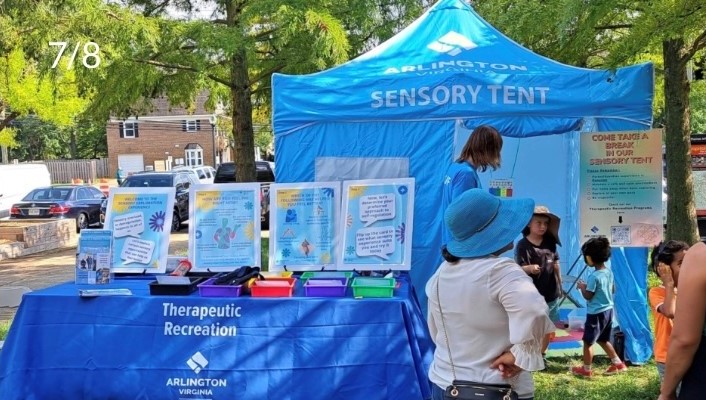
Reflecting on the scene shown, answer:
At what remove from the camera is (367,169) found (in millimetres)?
6172

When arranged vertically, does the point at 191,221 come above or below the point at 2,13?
below

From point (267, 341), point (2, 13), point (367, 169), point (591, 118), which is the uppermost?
point (2, 13)

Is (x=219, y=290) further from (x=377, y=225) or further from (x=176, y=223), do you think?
(x=176, y=223)

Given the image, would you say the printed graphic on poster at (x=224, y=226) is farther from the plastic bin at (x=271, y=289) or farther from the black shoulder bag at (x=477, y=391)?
the black shoulder bag at (x=477, y=391)

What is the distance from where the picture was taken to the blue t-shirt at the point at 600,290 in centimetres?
550

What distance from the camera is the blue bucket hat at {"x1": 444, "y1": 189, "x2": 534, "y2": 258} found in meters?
2.37

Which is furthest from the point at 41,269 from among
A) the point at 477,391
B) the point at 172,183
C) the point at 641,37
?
the point at 477,391

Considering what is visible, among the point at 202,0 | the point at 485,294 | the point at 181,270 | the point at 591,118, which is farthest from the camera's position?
the point at 202,0

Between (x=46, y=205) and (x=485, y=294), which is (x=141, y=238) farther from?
(x=46, y=205)

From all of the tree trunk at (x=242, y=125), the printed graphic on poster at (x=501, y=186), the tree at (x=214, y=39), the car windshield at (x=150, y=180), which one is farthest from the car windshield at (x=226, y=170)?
the printed graphic on poster at (x=501, y=186)

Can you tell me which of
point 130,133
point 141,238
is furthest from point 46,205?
point 130,133

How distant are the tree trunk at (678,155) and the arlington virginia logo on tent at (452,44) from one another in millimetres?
3340

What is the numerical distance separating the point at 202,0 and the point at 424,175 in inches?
272

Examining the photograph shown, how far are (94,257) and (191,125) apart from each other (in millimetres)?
46806
